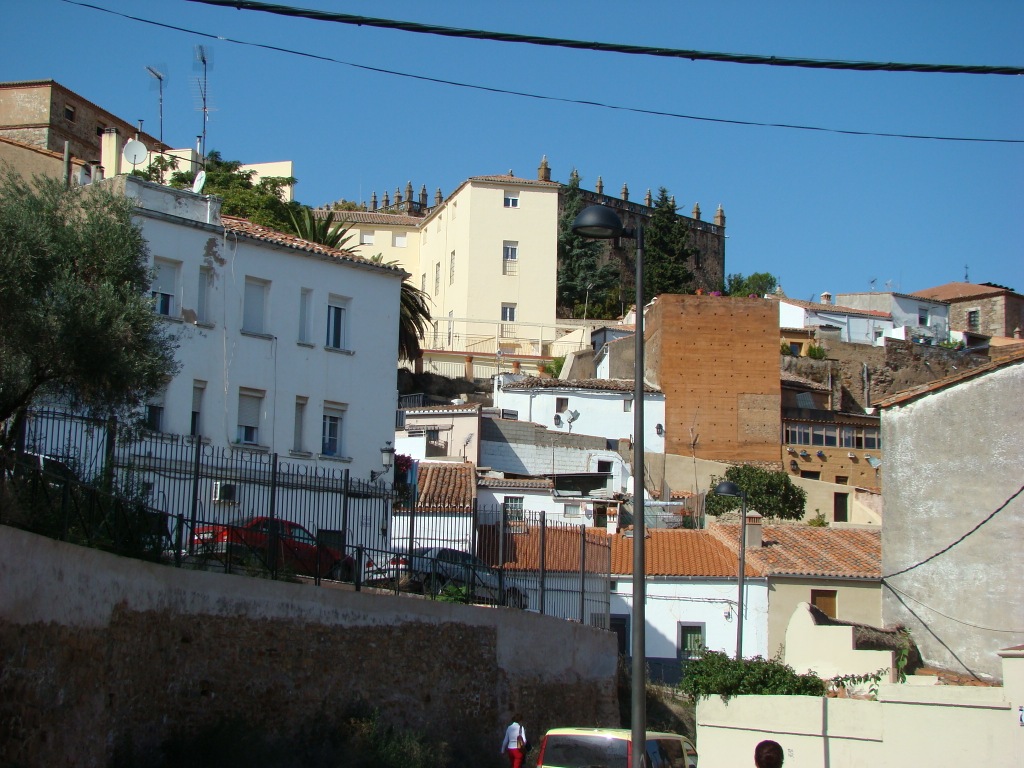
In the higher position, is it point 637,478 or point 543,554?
point 637,478

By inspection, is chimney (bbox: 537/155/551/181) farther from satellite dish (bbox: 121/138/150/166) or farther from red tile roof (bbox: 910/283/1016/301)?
satellite dish (bbox: 121/138/150/166)

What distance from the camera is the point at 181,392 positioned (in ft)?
94.9

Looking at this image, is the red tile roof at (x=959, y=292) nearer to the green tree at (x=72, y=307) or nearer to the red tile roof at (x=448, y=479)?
the red tile roof at (x=448, y=479)

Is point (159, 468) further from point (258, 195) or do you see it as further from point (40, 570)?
point (258, 195)

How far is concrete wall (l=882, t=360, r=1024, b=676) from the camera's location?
26.0m

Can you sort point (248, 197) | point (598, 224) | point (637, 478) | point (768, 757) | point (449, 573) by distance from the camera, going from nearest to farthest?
1. point (768, 757)
2. point (598, 224)
3. point (637, 478)
4. point (449, 573)
5. point (248, 197)

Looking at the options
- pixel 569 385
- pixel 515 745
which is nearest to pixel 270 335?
pixel 515 745

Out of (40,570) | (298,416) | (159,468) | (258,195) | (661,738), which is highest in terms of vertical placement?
(258,195)

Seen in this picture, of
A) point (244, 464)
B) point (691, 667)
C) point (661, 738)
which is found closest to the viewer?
point (661, 738)

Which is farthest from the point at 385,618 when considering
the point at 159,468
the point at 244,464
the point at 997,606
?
the point at 997,606

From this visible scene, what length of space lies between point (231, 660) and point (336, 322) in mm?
16668

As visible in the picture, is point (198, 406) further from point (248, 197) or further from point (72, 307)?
point (248, 197)

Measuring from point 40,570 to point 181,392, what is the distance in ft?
52.9

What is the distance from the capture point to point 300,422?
3155 centimetres
